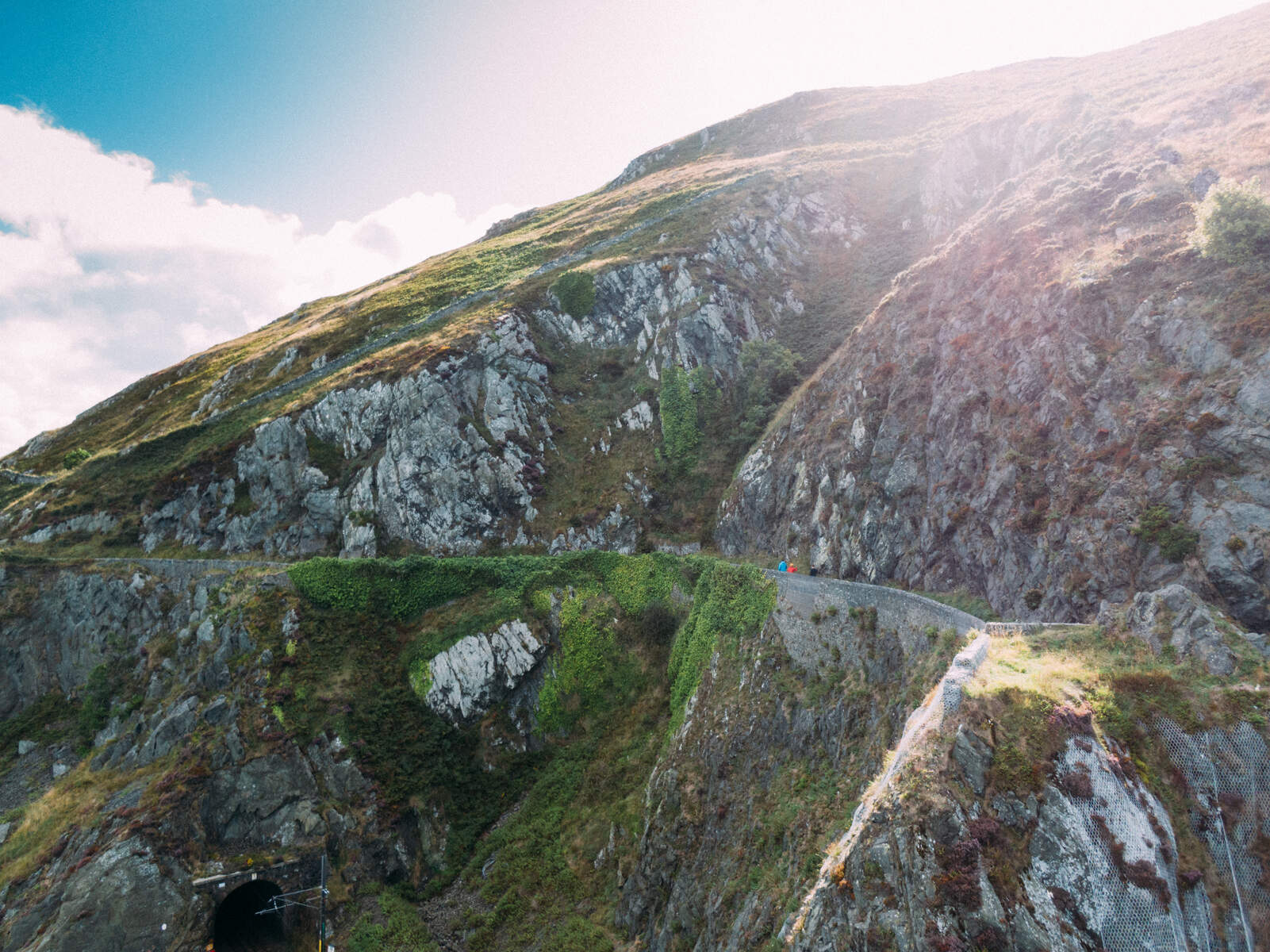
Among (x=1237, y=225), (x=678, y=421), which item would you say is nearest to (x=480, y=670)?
(x=678, y=421)

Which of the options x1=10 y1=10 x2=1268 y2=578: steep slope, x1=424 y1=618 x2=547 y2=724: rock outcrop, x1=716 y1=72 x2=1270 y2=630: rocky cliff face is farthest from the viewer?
x1=424 y1=618 x2=547 y2=724: rock outcrop

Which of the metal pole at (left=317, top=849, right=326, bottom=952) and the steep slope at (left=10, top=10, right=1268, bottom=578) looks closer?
the steep slope at (left=10, top=10, right=1268, bottom=578)

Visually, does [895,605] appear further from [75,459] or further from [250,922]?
[75,459]

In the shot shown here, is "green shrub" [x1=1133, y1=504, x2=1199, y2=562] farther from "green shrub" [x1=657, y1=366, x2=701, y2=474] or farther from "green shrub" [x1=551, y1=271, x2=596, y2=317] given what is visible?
"green shrub" [x1=551, y1=271, x2=596, y2=317]

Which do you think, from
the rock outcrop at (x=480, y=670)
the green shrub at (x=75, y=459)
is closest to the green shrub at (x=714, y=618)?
the rock outcrop at (x=480, y=670)

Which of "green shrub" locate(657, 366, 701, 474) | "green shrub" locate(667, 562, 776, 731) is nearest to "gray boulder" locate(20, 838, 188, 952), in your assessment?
"green shrub" locate(667, 562, 776, 731)

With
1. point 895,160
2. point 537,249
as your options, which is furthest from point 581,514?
point 895,160

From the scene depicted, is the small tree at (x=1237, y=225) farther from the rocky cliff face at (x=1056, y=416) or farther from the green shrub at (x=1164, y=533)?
the green shrub at (x=1164, y=533)
